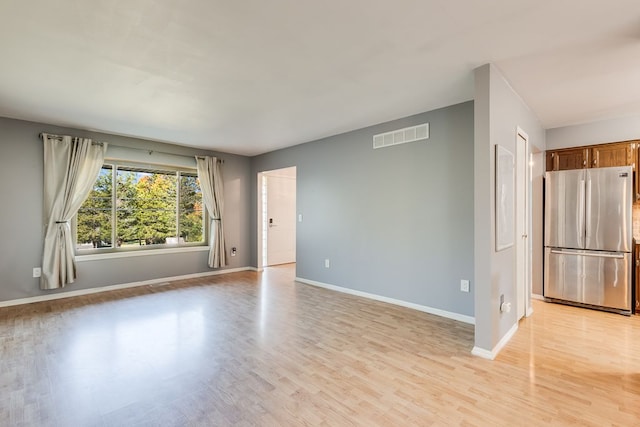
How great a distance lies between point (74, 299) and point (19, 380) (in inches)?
101

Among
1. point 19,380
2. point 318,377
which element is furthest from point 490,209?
point 19,380

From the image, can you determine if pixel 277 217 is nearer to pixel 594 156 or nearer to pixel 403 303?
pixel 403 303

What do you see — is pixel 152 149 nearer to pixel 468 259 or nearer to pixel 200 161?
pixel 200 161

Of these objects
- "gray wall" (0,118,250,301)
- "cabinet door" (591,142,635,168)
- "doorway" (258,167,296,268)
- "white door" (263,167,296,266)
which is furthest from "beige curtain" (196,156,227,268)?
"cabinet door" (591,142,635,168)

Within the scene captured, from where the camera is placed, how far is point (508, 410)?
1.93m

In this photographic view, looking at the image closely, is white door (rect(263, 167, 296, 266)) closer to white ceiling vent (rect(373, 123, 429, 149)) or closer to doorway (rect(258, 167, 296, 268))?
doorway (rect(258, 167, 296, 268))

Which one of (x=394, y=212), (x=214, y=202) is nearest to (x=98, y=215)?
(x=214, y=202)

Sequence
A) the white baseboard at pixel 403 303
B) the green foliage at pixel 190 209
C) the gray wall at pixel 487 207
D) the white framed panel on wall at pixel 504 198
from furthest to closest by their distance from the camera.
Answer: the green foliage at pixel 190 209 < the white baseboard at pixel 403 303 < the white framed panel on wall at pixel 504 198 < the gray wall at pixel 487 207

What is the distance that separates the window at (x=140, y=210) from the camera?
4938 mm

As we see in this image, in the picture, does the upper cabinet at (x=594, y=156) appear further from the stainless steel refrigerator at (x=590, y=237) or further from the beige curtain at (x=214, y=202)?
the beige curtain at (x=214, y=202)

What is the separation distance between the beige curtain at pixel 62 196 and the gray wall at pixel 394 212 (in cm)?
351

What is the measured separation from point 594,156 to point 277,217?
6.04 metres

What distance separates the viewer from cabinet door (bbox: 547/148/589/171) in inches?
164

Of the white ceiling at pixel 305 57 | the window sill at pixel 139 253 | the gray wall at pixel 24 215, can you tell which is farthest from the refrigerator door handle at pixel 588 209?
the gray wall at pixel 24 215
